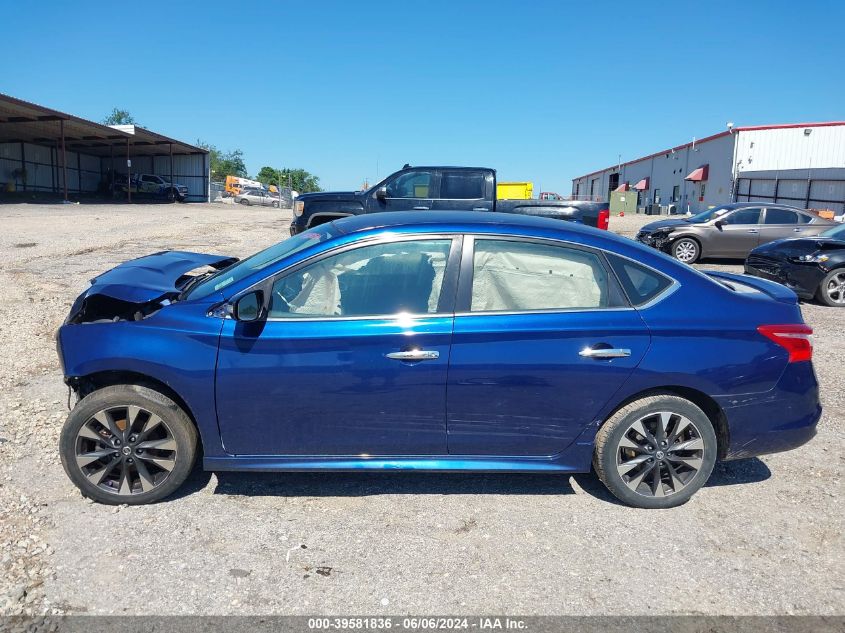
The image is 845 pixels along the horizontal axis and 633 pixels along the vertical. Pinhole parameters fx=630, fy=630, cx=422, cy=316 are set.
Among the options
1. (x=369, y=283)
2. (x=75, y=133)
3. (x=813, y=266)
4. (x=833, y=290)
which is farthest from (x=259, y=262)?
(x=75, y=133)

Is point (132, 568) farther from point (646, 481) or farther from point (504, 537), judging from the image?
point (646, 481)

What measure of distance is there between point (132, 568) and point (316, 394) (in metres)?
1.20

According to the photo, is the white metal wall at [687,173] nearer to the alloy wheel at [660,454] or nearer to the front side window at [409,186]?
the front side window at [409,186]

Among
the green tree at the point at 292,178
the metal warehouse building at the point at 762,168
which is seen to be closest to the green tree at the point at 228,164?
the green tree at the point at 292,178

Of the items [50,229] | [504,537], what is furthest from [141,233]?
[504,537]

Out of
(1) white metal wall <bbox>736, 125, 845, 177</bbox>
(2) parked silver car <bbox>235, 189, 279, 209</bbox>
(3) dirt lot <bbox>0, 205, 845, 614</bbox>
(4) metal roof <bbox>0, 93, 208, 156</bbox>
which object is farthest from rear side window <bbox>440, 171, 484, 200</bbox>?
(2) parked silver car <bbox>235, 189, 279, 209</bbox>

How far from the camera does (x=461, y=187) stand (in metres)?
11.5

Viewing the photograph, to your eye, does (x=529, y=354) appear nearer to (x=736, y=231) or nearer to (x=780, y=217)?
(x=736, y=231)

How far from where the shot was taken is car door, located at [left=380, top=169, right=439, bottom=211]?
11453 millimetres

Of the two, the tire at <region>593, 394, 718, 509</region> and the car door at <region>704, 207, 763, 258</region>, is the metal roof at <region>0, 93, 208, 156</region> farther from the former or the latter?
the tire at <region>593, 394, 718, 509</region>

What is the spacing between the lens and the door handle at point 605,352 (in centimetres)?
344

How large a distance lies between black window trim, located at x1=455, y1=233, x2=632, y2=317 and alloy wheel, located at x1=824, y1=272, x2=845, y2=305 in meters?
8.23

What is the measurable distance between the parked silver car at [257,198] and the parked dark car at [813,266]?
4270 centimetres

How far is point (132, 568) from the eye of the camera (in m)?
3.02
